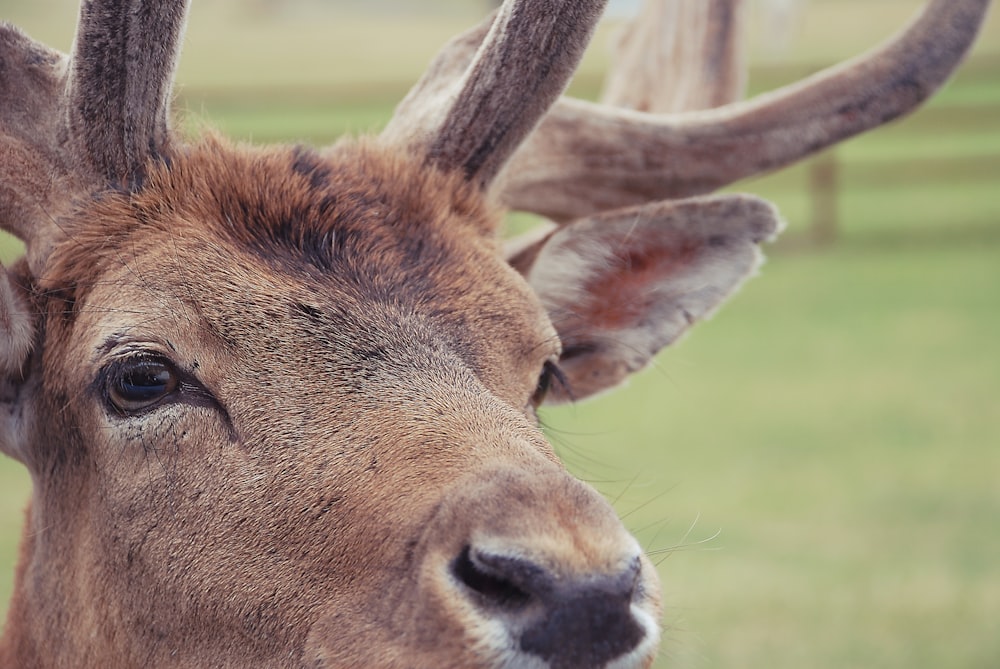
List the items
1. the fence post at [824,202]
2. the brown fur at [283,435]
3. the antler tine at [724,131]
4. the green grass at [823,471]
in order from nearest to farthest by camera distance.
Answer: the brown fur at [283,435] < the antler tine at [724,131] < the green grass at [823,471] < the fence post at [824,202]

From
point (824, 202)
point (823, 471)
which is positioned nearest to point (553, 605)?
point (823, 471)

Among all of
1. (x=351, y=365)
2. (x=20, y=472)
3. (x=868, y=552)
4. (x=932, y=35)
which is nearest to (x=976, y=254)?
(x=868, y=552)

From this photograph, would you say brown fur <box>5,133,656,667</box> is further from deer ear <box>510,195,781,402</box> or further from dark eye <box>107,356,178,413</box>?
deer ear <box>510,195,781,402</box>

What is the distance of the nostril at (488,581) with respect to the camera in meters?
2.39

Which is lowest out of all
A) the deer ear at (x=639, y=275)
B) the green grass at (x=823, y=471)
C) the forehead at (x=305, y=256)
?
the green grass at (x=823, y=471)

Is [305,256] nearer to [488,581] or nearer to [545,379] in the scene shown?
[545,379]

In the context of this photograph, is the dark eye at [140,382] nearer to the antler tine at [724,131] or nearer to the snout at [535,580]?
the snout at [535,580]

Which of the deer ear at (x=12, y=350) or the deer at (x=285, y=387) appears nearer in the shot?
the deer at (x=285, y=387)

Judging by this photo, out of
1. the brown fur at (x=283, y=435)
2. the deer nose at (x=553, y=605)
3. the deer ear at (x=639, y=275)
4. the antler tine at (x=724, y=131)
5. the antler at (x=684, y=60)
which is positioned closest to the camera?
the deer nose at (x=553, y=605)

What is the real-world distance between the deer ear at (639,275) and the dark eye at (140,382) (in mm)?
1458

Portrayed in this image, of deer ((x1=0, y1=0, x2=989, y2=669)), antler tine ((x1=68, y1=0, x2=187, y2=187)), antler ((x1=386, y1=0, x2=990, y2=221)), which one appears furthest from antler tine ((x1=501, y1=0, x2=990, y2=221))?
antler tine ((x1=68, y1=0, x2=187, y2=187))

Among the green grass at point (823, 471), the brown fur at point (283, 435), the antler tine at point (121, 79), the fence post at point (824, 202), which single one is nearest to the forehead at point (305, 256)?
the brown fur at point (283, 435)

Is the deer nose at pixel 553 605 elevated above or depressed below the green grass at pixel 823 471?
above

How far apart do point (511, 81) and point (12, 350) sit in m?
1.55
